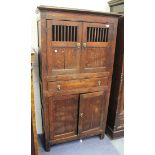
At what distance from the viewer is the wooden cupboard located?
4.83ft

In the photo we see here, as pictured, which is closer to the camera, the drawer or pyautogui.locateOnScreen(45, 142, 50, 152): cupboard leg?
the drawer

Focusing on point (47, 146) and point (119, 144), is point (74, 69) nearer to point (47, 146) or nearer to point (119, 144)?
point (47, 146)

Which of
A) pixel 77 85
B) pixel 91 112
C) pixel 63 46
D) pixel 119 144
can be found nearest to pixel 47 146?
pixel 91 112

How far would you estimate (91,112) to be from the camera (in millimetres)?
1866

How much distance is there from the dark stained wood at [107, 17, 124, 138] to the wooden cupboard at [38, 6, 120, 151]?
136 mm

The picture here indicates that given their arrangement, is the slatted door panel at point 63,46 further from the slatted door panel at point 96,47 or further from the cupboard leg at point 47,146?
→ the cupboard leg at point 47,146

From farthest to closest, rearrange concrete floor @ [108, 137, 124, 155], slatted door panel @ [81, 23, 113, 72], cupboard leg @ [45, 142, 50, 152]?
concrete floor @ [108, 137, 124, 155]
cupboard leg @ [45, 142, 50, 152]
slatted door panel @ [81, 23, 113, 72]

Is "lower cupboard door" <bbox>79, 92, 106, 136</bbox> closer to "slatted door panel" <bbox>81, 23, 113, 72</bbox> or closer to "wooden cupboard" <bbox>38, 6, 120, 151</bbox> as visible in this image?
"wooden cupboard" <bbox>38, 6, 120, 151</bbox>

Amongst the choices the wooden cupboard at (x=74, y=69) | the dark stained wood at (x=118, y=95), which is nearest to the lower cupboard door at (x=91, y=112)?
the wooden cupboard at (x=74, y=69)

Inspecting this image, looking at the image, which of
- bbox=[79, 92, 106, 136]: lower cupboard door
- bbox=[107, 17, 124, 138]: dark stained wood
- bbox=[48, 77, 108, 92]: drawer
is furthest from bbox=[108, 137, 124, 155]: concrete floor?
bbox=[48, 77, 108, 92]: drawer
